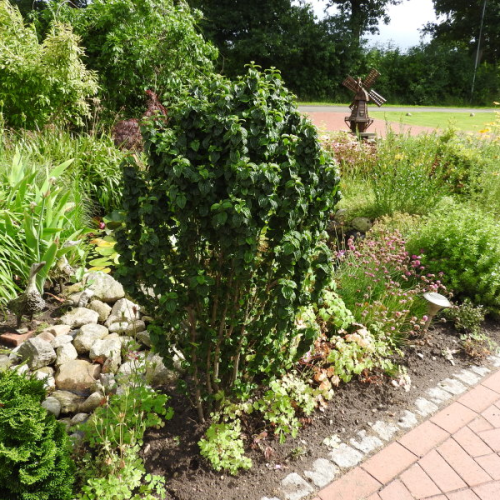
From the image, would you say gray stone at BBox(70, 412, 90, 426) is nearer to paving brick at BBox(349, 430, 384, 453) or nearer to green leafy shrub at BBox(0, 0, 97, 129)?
paving brick at BBox(349, 430, 384, 453)

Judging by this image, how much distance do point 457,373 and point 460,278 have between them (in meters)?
1.03

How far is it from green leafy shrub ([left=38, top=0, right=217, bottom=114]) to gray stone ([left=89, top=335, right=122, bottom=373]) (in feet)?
19.4

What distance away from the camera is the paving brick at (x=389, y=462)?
250 cm

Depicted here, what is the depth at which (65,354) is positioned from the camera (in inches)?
115

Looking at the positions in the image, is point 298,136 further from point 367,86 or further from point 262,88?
point 367,86

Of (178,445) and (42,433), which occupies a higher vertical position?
(42,433)

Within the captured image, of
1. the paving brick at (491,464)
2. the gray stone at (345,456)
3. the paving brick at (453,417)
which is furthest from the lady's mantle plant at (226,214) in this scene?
the paving brick at (491,464)

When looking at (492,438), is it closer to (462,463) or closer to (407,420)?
(462,463)

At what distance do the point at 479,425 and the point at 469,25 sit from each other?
3619 cm

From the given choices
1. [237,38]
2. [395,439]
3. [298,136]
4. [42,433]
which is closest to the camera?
[42,433]

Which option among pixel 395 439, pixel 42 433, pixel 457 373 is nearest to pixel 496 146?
pixel 457 373

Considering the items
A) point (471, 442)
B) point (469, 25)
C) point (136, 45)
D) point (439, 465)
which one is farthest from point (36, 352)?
point (469, 25)

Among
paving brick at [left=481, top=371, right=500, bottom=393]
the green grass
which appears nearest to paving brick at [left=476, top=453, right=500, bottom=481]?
paving brick at [left=481, top=371, right=500, bottom=393]

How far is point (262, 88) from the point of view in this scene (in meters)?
2.11
